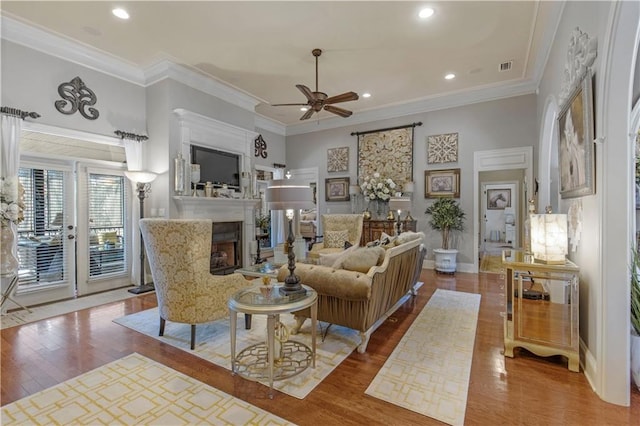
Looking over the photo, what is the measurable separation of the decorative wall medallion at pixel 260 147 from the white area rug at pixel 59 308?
14.2 ft

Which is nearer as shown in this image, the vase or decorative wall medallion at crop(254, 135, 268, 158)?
the vase

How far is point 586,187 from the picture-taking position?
90.1 inches

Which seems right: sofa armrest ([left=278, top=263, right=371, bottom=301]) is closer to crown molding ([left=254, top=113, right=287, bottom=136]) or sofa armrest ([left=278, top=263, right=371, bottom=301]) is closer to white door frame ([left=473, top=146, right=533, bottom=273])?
white door frame ([left=473, top=146, right=533, bottom=273])

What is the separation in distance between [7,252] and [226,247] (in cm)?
295

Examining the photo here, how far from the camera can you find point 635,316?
2127mm

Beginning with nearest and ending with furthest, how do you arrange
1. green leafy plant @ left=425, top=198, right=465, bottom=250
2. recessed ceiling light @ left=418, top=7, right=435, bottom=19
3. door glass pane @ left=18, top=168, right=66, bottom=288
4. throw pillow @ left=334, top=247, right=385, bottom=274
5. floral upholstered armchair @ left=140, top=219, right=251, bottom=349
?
floral upholstered armchair @ left=140, top=219, right=251, bottom=349
throw pillow @ left=334, top=247, right=385, bottom=274
recessed ceiling light @ left=418, top=7, right=435, bottom=19
door glass pane @ left=18, top=168, right=66, bottom=288
green leafy plant @ left=425, top=198, right=465, bottom=250

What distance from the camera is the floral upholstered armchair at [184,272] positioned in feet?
8.62

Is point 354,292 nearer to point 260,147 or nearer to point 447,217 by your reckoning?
point 447,217

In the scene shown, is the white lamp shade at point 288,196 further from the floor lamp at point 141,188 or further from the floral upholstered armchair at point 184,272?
the floor lamp at point 141,188

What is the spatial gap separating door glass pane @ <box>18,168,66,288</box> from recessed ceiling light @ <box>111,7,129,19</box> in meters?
2.33

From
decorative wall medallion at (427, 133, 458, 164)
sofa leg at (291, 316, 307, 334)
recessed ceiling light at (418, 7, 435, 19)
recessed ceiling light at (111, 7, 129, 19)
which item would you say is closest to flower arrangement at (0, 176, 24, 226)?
recessed ceiling light at (111, 7, 129, 19)

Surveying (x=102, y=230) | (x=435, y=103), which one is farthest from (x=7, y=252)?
(x=435, y=103)

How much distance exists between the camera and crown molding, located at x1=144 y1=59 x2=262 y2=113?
186 inches

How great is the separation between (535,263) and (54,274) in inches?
232
